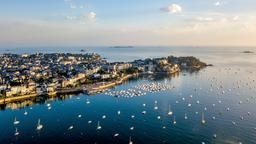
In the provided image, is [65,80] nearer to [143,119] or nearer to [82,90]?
[82,90]

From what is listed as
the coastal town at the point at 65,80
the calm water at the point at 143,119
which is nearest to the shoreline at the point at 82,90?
the coastal town at the point at 65,80

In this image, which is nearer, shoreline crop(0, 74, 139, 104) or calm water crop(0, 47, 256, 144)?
calm water crop(0, 47, 256, 144)

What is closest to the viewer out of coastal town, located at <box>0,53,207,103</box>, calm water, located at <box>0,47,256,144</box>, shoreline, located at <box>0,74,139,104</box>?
calm water, located at <box>0,47,256,144</box>

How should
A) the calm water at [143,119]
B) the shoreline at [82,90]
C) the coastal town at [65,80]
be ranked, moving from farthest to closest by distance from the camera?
the coastal town at [65,80]
the shoreline at [82,90]
the calm water at [143,119]

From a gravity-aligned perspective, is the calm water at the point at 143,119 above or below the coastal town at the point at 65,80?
below

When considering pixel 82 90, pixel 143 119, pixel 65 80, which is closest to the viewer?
pixel 143 119

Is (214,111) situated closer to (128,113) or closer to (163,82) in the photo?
(128,113)

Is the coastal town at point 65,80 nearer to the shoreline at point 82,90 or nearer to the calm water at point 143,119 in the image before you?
the shoreline at point 82,90

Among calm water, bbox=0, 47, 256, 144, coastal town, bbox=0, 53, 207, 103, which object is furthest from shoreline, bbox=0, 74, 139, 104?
calm water, bbox=0, 47, 256, 144

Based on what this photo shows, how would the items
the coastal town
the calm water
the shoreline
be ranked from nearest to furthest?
1. the calm water
2. the shoreline
3. the coastal town

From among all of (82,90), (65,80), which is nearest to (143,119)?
(82,90)

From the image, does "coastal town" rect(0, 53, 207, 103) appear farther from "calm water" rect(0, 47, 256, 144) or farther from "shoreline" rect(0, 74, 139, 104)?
"calm water" rect(0, 47, 256, 144)
